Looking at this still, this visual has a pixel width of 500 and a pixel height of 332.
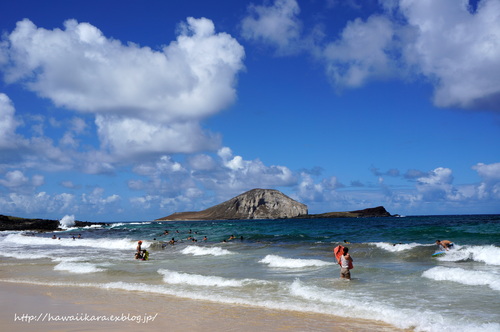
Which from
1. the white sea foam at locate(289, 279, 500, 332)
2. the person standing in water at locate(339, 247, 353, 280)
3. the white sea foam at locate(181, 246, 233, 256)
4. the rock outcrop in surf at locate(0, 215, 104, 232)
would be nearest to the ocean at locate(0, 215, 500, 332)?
the white sea foam at locate(289, 279, 500, 332)

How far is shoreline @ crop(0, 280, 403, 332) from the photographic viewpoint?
9.35 m

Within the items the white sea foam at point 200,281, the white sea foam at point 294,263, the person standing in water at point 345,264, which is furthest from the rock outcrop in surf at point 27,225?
the person standing in water at point 345,264

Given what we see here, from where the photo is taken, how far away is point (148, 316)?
10.4 metres

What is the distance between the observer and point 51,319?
399 inches

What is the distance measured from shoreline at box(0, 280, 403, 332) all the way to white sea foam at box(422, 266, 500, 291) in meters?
6.96

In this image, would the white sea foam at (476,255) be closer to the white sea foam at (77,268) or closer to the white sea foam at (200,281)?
the white sea foam at (200,281)

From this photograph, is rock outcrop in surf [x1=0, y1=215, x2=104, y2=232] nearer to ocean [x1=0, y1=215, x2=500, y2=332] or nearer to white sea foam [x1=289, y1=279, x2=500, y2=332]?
ocean [x1=0, y1=215, x2=500, y2=332]

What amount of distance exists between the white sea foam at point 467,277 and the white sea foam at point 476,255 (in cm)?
649

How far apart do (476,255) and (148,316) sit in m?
19.6

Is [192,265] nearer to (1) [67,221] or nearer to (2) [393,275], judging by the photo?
(2) [393,275]

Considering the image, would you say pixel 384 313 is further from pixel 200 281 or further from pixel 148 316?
pixel 200 281

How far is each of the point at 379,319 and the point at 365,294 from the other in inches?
119

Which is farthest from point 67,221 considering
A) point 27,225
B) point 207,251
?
point 207,251

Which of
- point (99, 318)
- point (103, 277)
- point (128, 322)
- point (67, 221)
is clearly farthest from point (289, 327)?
point (67, 221)
